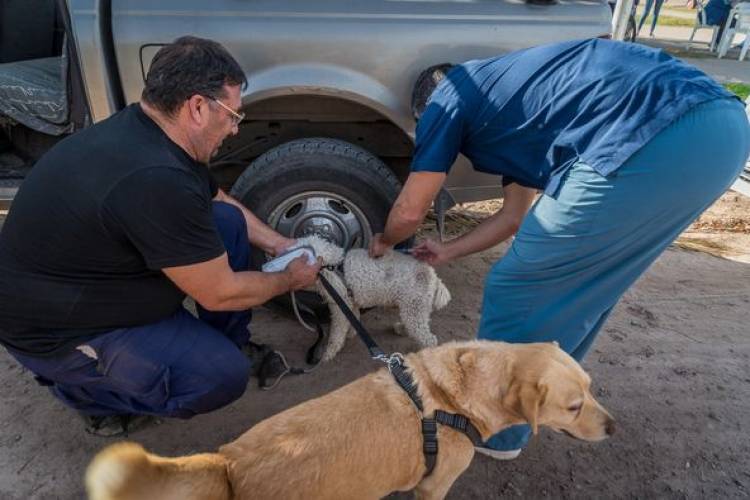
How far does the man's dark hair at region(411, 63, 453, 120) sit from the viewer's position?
2.77 metres

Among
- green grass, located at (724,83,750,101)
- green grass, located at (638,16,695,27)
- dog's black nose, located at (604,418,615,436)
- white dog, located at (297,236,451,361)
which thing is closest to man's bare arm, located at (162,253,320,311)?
white dog, located at (297,236,451,361)

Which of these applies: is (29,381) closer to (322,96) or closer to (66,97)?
(66,97)

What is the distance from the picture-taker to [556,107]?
75.2 inches

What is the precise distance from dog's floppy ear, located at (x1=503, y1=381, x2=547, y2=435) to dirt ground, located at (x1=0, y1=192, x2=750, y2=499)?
0.78 meters

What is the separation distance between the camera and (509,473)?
2400 mm

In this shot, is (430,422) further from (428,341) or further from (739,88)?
(739,88)

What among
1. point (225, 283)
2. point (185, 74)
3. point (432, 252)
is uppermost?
point (185, 74)

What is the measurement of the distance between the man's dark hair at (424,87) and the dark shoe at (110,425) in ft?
6.98

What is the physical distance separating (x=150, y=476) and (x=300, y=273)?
4.12 feet

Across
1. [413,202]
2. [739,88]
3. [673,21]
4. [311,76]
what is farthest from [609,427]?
[673,21]

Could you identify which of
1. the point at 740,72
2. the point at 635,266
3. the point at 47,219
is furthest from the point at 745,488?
the point at 740,72

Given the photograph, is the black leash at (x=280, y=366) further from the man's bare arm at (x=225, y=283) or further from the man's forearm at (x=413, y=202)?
the man's forearm at (x=413, y=202)

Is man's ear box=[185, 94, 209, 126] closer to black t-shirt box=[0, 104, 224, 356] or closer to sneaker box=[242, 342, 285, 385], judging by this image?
black t-shirt box=[0, 104, 224, 356]

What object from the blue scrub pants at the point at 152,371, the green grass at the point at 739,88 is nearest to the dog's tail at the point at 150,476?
the blue scrub pants at the point at 152,371
